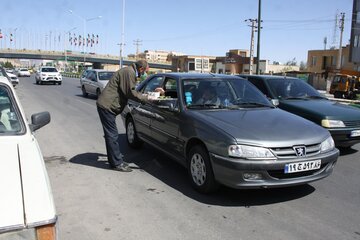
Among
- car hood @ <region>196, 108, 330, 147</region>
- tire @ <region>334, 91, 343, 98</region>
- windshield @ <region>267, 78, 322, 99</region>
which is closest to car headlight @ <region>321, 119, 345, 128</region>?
windshield @ <region>267, 78, 322, 99</region>

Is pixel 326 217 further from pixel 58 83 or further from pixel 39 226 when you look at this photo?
pixel 58 83

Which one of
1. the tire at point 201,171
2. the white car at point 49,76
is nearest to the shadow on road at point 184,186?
the tire at point 201,171

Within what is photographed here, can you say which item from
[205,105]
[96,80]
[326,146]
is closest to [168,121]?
[205,105]

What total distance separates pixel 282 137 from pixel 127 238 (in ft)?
7.00

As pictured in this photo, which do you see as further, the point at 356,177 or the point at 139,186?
the point at 356,177

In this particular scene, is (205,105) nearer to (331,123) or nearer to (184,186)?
(184,186)

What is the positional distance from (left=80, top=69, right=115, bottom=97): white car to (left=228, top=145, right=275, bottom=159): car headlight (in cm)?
1464

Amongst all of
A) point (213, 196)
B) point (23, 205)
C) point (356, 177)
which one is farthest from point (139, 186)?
point (356, 177)

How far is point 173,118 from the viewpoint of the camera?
5.58 meters

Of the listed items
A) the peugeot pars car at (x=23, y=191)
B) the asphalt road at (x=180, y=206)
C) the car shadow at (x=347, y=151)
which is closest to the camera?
the peugeot pars car at (x=23, y=191)

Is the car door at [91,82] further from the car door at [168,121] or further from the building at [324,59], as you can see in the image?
the building at [324,59]

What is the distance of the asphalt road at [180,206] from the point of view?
149 inches

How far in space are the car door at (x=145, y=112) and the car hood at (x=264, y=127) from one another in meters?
1.55

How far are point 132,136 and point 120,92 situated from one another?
5.68 ft
